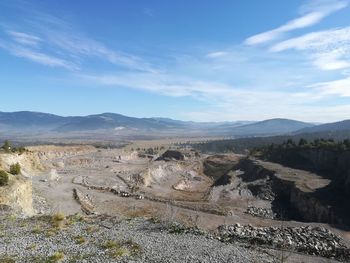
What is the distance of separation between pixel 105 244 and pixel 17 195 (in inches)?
885

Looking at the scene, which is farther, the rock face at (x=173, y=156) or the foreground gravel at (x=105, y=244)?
the rock face at (x=173, y=156)

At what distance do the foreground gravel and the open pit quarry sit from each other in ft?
0.23

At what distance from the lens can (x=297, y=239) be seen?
39.0 m

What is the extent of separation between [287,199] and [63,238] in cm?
5251

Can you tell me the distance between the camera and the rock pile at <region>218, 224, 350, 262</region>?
3219 cm

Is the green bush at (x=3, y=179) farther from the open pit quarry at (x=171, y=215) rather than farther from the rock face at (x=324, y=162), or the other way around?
the rock face at (x=324, y=162)

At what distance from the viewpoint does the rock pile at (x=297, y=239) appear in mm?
32188

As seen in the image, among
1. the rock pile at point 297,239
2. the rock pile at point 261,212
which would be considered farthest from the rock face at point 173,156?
the rock pile at point 297,239

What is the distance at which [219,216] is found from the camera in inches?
2206

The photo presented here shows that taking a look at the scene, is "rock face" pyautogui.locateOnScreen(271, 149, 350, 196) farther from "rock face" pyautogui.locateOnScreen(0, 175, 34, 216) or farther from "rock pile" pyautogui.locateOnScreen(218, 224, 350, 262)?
"rock face" pyautogui.locateOnScreen(0, 175, 34, 216)

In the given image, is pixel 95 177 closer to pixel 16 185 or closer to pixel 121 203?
pixel 121 203

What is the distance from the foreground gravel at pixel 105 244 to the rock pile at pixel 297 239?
3.62 meters

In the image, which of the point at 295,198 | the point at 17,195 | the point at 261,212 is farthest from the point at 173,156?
the point at 17,195

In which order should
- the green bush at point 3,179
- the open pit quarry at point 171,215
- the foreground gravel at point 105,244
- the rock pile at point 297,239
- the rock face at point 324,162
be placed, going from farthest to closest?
the rock face at point 324,162, the green bush at point 3,179, the rock pile at point 297,239, the open pit quarry at point 171,215, the foreground gravel at point 105,244
